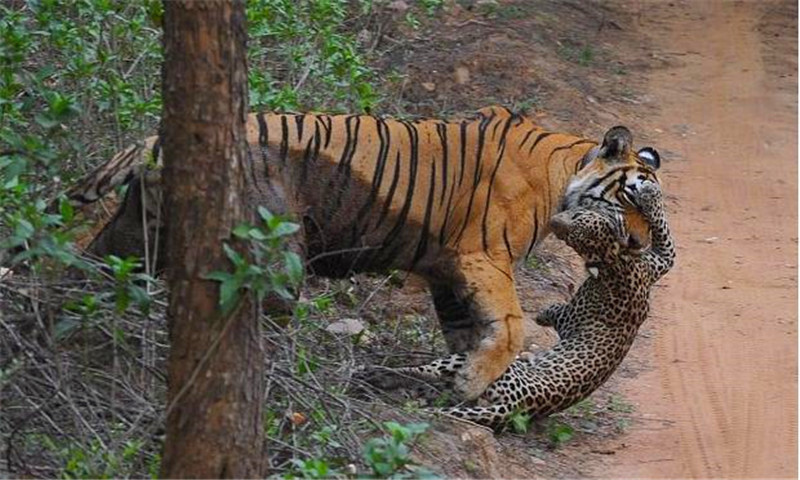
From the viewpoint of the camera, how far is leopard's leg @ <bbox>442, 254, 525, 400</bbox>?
21.7 ft

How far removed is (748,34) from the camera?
1479 cm

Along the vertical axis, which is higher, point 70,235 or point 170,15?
point 170,15

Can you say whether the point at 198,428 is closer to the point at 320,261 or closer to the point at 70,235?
the point at 70,235

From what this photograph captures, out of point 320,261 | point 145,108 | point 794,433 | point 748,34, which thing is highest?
point 748,34

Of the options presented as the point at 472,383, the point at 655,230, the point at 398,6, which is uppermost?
the point at 398,6

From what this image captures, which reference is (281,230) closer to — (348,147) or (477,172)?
(348,147)

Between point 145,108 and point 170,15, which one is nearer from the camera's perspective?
point 170,15

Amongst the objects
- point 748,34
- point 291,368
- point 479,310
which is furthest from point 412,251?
point 748,34

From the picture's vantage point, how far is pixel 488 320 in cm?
661

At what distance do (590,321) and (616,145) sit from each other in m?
0.75

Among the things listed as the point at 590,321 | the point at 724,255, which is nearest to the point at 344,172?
the point at 590,321

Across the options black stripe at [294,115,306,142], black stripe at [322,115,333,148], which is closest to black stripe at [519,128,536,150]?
black stripe at [322,115,333,148]

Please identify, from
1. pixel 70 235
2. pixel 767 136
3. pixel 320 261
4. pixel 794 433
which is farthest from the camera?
pixel 767 136

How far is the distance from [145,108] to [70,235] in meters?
2.01
